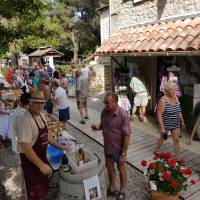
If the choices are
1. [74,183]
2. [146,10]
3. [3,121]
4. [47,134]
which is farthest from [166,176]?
[146,10]

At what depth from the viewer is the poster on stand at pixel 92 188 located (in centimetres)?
352

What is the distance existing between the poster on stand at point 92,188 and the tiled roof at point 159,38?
380 centimetres

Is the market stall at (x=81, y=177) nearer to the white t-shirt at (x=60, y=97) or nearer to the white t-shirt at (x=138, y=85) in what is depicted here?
the white t-shirt at (x=60, y=97)

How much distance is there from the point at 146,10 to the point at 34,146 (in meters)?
7.05

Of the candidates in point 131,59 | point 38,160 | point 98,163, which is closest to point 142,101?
point 131,59

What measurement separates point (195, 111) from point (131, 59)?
4.52 meters

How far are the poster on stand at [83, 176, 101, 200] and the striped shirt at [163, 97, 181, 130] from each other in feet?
6.78

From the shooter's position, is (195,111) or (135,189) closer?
(135,189)

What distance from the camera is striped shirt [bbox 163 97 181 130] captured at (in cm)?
498

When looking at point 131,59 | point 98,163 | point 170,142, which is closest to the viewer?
point 98,163

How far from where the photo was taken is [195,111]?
535 cm

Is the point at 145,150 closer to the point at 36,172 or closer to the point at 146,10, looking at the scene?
the point at 36,172

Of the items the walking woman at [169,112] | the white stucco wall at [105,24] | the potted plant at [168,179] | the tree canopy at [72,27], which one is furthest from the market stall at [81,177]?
the tree canopy at [72,27]

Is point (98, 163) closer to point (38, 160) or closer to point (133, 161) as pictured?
point (38, 160)
